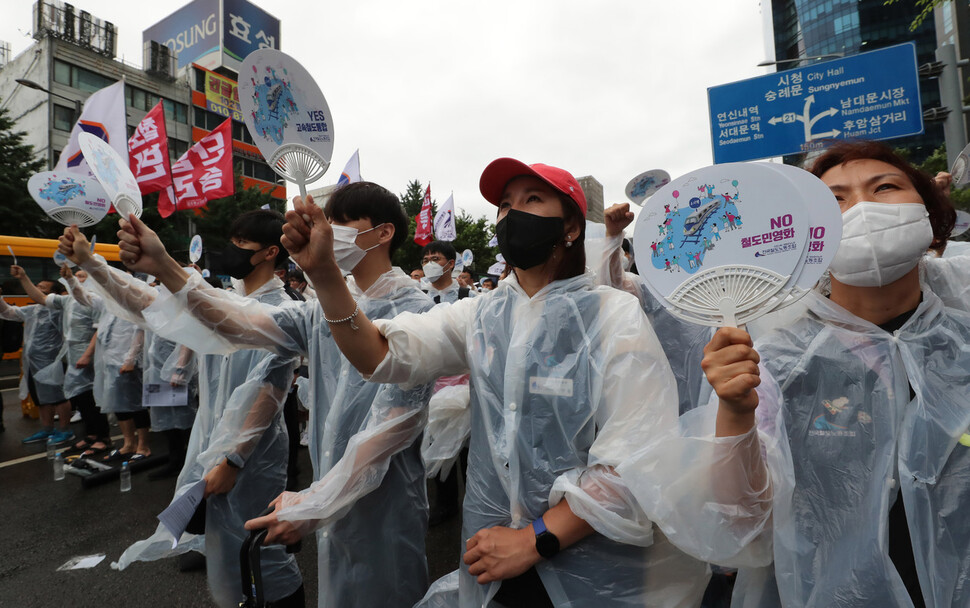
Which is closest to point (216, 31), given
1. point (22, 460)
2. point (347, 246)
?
point (22, 460)

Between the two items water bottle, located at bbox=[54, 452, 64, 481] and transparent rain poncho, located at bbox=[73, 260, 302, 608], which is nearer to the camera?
transparent rain poncho, located at bbox=[73, 260, 302, 608]

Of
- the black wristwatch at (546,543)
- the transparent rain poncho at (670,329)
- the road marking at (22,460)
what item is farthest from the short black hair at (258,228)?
the road marking at (22,460)

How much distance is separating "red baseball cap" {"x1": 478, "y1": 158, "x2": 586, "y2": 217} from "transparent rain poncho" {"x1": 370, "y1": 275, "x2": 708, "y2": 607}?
0.92 feet

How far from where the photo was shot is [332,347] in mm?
2027

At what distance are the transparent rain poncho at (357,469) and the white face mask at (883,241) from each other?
1.37m

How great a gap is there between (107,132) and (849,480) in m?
4.41

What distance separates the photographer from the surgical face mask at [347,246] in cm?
199

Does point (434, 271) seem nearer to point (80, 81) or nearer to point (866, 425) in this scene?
point (866, 425)

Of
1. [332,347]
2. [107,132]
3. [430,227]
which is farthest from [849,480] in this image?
[430,227]

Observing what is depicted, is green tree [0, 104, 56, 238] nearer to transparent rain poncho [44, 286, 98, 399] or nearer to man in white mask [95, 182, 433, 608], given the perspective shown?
transparent rain poncho [44, 286, 98, 399]

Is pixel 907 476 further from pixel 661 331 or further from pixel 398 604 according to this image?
pixel 661 331

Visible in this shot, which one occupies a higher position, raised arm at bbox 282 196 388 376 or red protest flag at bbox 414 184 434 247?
red protest flag at bbox 414 184 434 247

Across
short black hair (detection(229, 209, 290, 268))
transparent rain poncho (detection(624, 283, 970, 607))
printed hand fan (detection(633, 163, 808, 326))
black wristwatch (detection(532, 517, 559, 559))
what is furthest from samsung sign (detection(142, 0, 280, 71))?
transparent rain poncho (detection(624, 283, 970, 607))

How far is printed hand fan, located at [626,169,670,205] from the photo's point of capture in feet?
12.7
